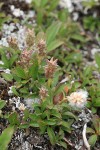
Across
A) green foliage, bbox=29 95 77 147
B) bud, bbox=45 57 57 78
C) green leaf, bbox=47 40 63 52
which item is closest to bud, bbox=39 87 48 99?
green foliage, bbox=29 95 77 147

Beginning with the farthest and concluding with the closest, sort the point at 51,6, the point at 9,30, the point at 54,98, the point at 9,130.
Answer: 1. the point at 51,6
2. the point at 9,30
3. the point at 54,98
4. the point at 9,130

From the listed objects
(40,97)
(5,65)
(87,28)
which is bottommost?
(40,97)

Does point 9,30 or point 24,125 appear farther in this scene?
point 9,30

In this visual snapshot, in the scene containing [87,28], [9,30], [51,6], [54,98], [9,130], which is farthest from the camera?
[87,28]

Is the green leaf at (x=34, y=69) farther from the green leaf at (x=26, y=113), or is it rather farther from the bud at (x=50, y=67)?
the green leaf at (x=26, y=113)

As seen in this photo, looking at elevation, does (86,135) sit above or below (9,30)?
below

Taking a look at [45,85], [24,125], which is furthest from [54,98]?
[24,125]

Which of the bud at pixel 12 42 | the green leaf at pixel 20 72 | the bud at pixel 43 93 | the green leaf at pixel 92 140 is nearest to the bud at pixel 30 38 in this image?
the bud at pixel 12 42

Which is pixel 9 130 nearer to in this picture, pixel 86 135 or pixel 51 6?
pixel 86 135
